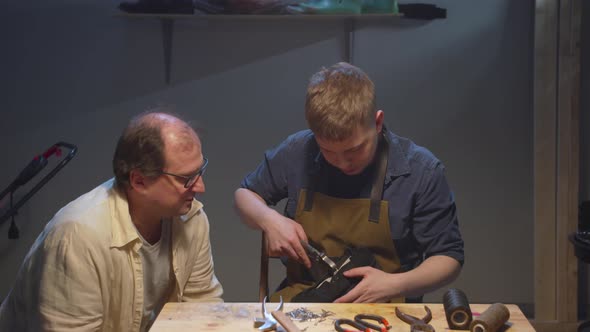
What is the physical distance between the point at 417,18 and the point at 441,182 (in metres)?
2.07

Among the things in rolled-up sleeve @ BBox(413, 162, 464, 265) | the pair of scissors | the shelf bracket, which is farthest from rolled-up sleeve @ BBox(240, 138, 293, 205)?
the shelf bracket

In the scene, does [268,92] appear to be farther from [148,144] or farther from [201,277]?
[148,144]

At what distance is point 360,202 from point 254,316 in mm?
656

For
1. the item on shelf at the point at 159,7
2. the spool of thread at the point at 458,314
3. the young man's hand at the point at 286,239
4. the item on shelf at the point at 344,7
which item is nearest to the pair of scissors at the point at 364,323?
the spool of thread at the point at 458,314

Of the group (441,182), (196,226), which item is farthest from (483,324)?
(196,226)

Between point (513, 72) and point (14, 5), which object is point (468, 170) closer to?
point (513, 72)

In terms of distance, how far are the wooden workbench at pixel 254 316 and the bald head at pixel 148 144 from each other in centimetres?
44

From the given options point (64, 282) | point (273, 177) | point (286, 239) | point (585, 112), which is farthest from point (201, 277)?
point (585, 112)

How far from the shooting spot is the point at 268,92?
4.34 meters

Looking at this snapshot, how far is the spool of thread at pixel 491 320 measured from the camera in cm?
179

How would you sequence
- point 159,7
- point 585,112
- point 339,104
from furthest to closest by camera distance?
point 585,112, point 159,7, point 339,104

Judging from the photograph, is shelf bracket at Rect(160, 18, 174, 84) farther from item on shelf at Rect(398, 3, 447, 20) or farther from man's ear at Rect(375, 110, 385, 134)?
man's ear at Rect(375, 110, 385, 134)

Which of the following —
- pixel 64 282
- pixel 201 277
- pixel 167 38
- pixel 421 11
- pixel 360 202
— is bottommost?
pixel 201 277

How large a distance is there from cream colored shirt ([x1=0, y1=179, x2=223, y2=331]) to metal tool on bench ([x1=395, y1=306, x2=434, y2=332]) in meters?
0.83
